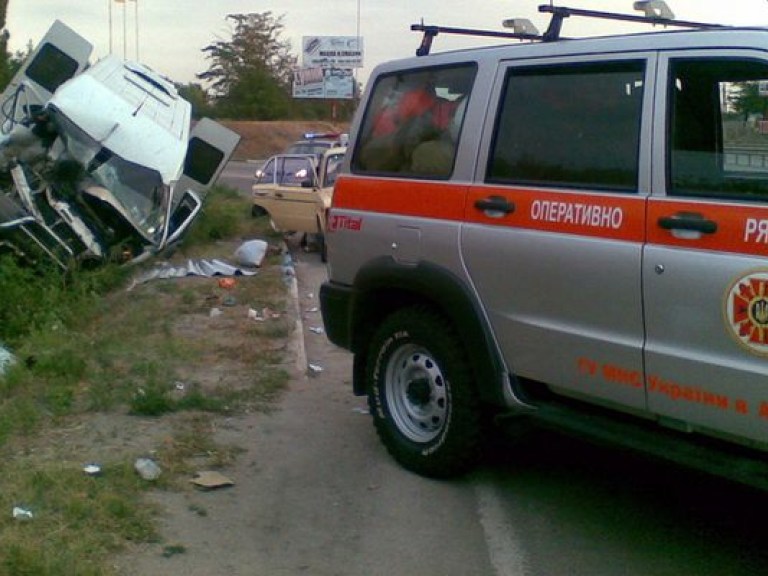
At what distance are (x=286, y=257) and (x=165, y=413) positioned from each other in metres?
9.55

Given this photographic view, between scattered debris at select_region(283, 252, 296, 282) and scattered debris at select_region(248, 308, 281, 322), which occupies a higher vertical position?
scattered debris at select_region(248, 308, 281, 322)

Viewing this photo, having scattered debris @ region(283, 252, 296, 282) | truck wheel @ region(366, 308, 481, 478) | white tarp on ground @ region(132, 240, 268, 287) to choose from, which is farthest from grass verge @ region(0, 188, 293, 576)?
truck wheel @ region(366, 308, 481, 478)

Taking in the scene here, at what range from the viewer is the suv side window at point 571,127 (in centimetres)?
512

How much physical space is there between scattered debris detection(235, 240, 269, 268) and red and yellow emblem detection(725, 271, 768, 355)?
11399 millimetres

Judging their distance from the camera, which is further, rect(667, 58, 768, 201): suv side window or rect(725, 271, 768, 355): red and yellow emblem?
rect(667, 58, 768, 201): suv side window

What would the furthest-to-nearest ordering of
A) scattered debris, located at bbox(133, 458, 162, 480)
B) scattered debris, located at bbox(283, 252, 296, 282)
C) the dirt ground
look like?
1. the dirt ground
2. scattered debris, located at bbox(283, 252, 296, 282)
3. scattered debris, located at bbox(133, 458, 162, 480)

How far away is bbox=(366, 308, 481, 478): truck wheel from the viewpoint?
601cm

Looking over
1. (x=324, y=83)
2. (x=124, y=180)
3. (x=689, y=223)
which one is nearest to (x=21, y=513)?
(x=689, y=223)

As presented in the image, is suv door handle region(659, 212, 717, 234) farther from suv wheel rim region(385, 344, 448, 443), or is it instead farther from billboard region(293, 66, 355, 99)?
billboard region(293, 66, 355, 99)

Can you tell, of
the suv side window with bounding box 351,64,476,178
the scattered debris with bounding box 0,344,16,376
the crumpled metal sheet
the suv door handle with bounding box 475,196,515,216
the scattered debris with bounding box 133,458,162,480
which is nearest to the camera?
the suv door handle with bounding box 475,196,515,216

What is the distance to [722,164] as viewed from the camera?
4.79 meters

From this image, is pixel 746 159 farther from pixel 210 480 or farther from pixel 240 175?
pixel 240 175

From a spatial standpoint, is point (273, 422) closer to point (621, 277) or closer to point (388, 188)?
point (388, 188)

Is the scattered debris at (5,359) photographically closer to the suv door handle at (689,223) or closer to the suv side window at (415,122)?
the suv side window at (415,122)
